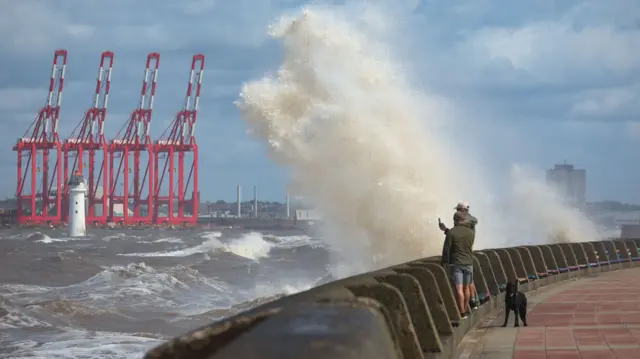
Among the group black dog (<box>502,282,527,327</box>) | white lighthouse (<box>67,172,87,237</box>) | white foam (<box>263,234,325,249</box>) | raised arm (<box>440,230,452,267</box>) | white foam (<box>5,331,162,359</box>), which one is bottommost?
white foam (<box>5,331,162,359</box>)

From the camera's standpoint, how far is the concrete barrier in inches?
122

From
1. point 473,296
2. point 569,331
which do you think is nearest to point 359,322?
point 569,331

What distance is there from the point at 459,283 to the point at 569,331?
3.84 feet

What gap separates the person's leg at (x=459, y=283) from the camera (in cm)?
958

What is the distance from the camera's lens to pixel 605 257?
2216cm

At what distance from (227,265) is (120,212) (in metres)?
124

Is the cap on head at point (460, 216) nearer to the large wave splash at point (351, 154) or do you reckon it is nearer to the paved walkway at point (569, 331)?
the paved walkway at point (569, 331)

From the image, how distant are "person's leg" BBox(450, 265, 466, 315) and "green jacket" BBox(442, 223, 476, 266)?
0.24 feet

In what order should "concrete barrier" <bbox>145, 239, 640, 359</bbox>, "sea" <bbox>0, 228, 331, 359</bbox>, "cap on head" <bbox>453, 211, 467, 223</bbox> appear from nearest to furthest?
"concrete barrier" <bbox>145, 239, 640, 359</bbox> → "cap on head" <bbox>453, 211, 467, 223</bbox> → "sea" <bbox>0, 228, 331, 359</bbox>

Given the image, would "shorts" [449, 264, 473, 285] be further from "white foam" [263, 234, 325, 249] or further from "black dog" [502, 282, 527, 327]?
"white foam" [263, 234, 325, 249]

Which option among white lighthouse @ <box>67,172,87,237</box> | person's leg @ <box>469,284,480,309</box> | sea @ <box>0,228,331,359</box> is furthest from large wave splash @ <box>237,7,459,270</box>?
white lighthouse @ <box>67,172,87,237</box>

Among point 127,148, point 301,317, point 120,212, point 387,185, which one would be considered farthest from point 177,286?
point 120,212

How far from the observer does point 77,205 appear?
103 meters

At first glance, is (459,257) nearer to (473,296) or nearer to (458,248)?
(458,248)
